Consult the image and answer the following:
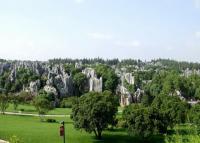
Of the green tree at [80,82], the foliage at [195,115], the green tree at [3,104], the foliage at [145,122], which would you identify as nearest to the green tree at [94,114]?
the foliage at [145,122]

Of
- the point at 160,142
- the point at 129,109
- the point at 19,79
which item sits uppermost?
the point at 19,79

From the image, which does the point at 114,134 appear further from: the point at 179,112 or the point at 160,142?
the point at 179,112

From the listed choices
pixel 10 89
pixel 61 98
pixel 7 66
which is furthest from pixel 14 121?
pixel 7 66

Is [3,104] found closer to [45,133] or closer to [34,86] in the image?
[45,133]

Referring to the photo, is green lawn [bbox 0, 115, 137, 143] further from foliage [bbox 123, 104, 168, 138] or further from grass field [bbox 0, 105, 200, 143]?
foliage [bbox 123, 104, 168, 138]

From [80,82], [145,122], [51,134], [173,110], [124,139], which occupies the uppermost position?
[80,82]

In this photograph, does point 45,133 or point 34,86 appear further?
point 34,86

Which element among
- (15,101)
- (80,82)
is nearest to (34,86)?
(80,82)

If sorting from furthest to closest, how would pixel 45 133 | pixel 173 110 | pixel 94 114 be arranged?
pixel 173 110 → pixel 45 133 → pixel 94 114

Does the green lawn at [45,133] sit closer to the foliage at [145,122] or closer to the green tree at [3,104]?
the foliage at [145,122]

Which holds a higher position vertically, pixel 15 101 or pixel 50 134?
pixel 15 101
